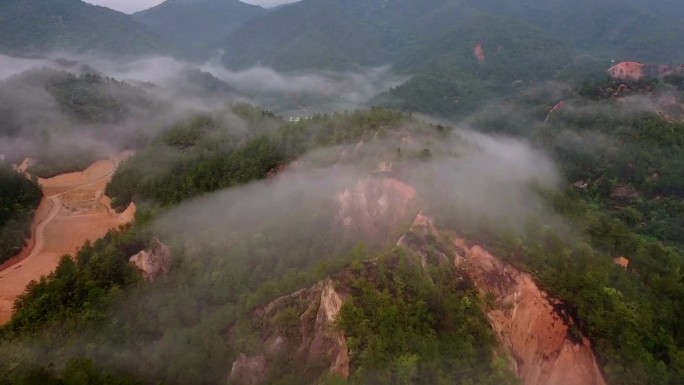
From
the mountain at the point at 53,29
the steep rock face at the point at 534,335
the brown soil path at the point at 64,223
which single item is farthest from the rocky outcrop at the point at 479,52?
the steep rock face at the point at 534,335

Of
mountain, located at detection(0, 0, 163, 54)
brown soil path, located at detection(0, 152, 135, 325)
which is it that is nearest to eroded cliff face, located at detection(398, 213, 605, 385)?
brown soil path, located at detection(0, 152, 135, 325)

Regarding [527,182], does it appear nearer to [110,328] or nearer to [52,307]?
[110,328]

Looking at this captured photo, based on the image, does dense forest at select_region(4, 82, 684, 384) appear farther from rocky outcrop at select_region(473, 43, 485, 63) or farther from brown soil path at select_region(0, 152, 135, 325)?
rocky outcrop at select_region(473, 43, 485, 63)

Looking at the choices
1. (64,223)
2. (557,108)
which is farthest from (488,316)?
(557,108)

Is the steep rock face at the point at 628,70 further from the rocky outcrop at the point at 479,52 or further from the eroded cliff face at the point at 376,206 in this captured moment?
the eroded cliff face at the point at 376,206

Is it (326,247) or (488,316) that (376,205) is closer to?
(326,247)

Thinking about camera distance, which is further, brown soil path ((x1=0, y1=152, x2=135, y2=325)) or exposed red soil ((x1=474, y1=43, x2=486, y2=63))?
exposed red soil ((x1=474, y1=43, x2=486, y2=63))

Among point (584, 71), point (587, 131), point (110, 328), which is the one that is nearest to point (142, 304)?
point (110, 328)
